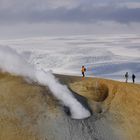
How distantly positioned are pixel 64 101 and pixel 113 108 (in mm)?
4846

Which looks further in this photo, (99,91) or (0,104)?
(99,91)

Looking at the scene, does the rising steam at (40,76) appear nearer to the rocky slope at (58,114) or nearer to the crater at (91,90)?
the rocky slope at (58,114)

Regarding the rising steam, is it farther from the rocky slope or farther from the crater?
the crater

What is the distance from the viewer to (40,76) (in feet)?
156

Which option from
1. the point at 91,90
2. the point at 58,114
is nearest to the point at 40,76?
the point at 58,114

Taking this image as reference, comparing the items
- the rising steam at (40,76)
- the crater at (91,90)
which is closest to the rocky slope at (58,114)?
the crater at (91,90)

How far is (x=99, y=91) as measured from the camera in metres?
51.4

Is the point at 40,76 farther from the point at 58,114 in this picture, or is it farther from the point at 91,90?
the point at 91,90

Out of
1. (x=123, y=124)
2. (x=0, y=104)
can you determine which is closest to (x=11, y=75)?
(x=0, y=104)

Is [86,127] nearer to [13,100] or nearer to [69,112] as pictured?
[69,112]

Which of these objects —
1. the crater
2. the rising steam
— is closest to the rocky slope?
the crater

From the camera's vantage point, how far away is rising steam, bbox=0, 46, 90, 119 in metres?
46.1

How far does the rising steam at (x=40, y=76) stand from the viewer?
4606cm

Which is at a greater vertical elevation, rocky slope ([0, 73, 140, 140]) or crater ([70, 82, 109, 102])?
crater ([70, 82, 109, 102])
